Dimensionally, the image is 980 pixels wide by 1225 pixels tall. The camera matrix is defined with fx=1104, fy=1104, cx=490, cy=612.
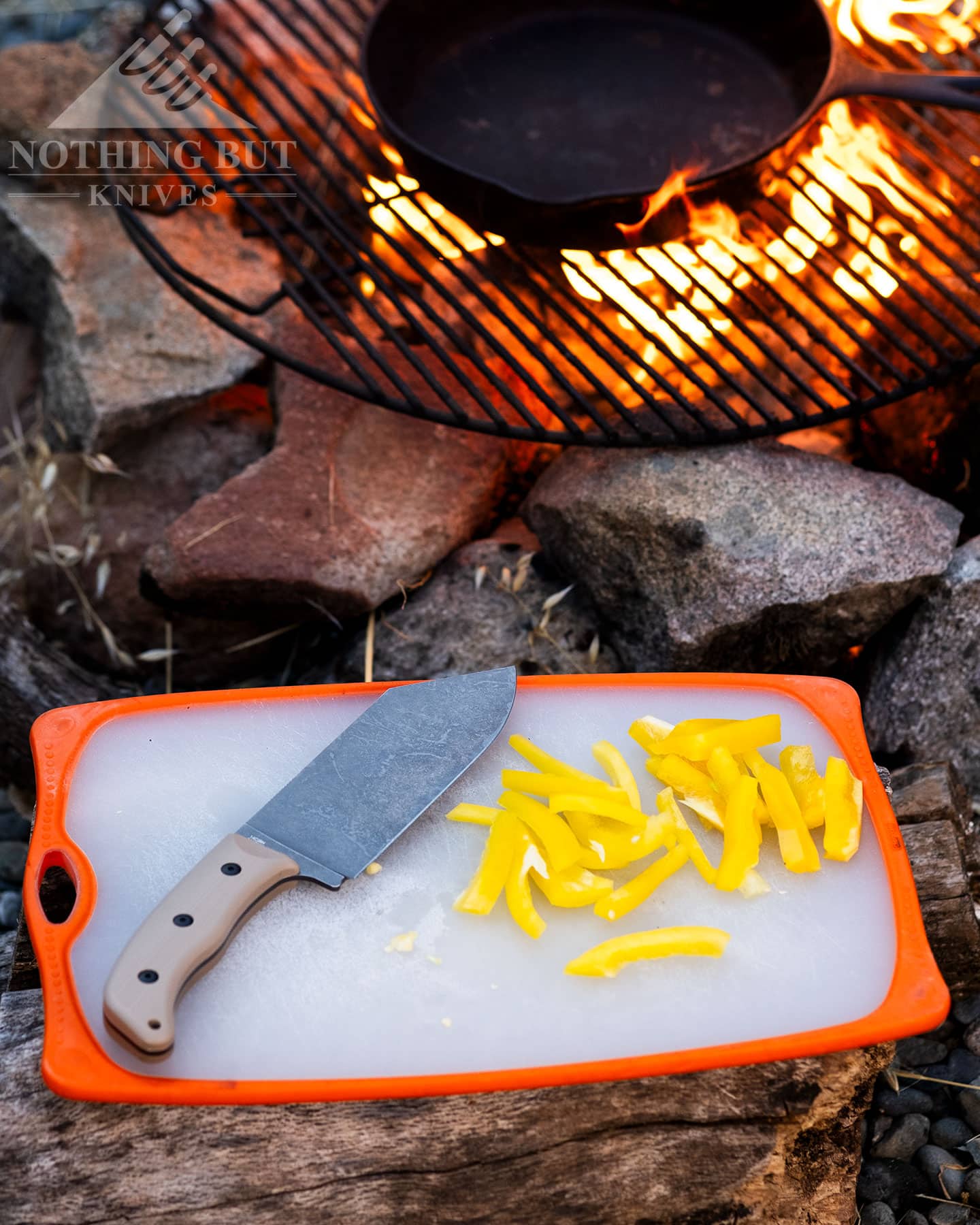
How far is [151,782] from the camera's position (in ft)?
4.95

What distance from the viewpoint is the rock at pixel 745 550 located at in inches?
76.2

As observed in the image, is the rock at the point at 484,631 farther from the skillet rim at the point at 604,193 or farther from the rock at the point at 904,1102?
the rock at the point at 904,1102

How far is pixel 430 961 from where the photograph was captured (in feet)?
4.30

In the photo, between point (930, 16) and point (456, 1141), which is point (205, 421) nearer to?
point (456, 1141)

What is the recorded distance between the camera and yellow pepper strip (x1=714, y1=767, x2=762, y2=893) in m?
1.36

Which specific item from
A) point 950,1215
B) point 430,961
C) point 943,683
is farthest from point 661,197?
point 950,1215

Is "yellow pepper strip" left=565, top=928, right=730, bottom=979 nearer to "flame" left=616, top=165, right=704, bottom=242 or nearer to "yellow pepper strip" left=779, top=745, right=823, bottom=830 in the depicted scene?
"yellow pepper strip" left=779, top=745, right=823, bottom=830

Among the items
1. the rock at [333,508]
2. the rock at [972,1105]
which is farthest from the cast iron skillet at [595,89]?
the rock at [972,1105]

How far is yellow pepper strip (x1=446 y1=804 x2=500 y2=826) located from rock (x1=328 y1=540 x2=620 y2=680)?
0.65m

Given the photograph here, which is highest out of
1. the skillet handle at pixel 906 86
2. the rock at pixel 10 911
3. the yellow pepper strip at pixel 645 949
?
the skillet handle at pixel 906 86

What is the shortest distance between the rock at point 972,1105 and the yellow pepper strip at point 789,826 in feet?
1.97

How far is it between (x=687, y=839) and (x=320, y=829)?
18.2 inches

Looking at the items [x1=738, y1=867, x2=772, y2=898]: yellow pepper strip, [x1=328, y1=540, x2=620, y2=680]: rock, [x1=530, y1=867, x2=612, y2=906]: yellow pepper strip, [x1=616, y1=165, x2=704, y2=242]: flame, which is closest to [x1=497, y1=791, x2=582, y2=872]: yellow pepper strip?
[x1=530, y1=867, x2=612, y2=906]: yellow pepper strip

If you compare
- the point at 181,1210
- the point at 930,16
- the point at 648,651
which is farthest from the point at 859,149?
the point at 181,1210
